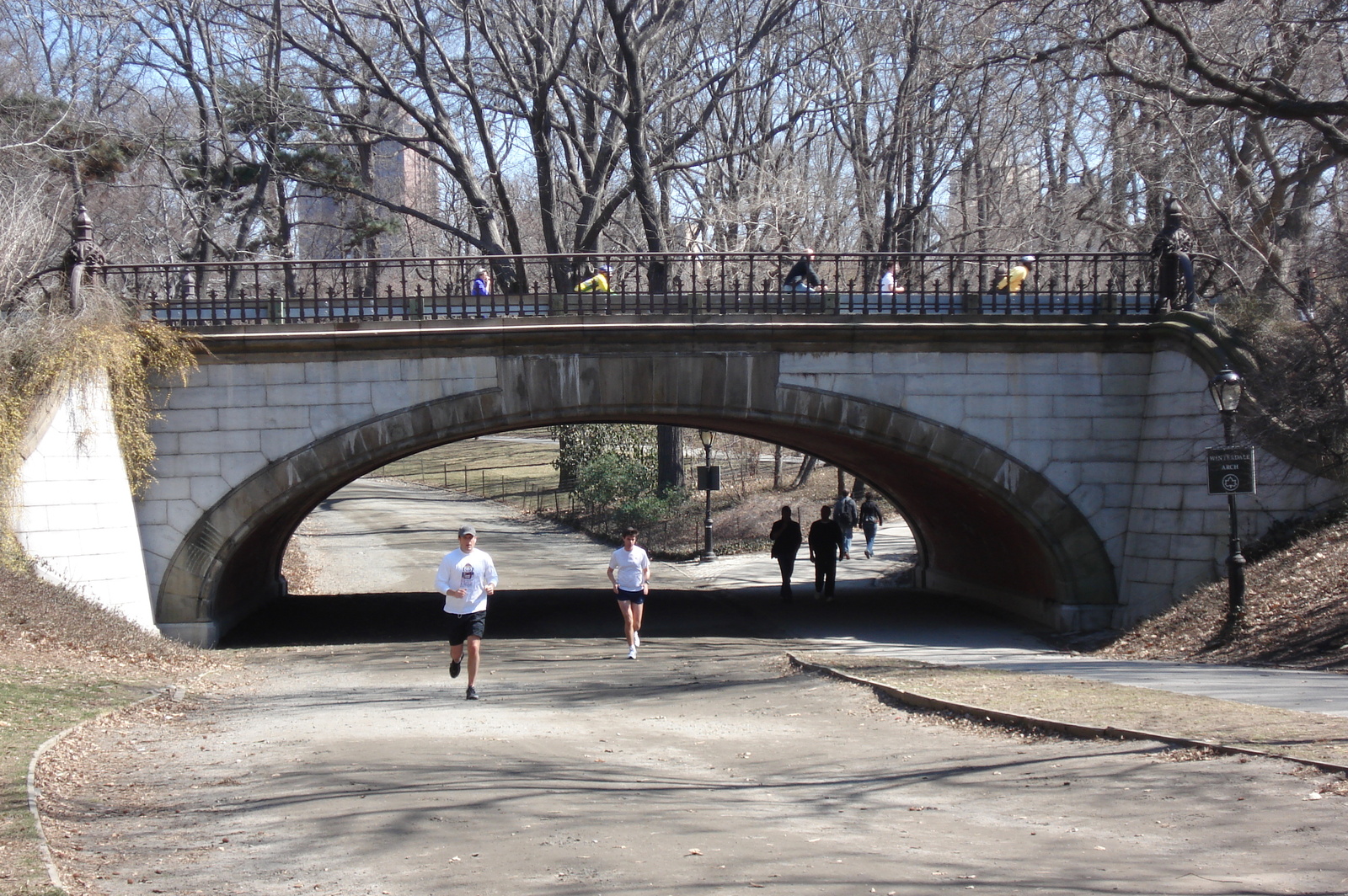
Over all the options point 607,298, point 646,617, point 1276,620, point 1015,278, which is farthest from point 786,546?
point 1276,620

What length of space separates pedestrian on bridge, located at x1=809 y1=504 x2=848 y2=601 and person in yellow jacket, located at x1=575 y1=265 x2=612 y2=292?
222 inches

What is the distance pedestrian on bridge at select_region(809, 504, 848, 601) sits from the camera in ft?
63.6

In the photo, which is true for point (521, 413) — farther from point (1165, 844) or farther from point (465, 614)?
point (1165, 844)

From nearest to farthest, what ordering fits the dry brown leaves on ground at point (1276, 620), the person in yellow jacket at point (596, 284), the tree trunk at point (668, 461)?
the dry brown leaves on ground at point (1276, 620) < the person in yellow jacket at point (596, 284) < the tree trunk at point (668, 461)

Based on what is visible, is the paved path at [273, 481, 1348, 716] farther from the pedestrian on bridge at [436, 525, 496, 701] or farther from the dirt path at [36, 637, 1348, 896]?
the pedestrian on bridge at [436, 525, 496, 701]

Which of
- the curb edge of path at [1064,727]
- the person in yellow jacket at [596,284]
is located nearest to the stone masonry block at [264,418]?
the person in yellow jacket at [596,284]

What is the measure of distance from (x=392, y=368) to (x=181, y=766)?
26.2ft

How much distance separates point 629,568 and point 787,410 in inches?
144

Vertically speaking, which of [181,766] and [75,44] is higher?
[75,44]

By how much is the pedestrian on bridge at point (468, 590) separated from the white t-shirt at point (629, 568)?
277 cm

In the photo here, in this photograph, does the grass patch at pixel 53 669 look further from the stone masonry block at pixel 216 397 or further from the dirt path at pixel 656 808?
the stone masonry block at pixel 216 397

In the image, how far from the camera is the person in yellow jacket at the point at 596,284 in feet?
51.2

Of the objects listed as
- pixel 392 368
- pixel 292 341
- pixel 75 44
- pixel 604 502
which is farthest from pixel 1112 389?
pixel 75 44

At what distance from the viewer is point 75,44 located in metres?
25.8
